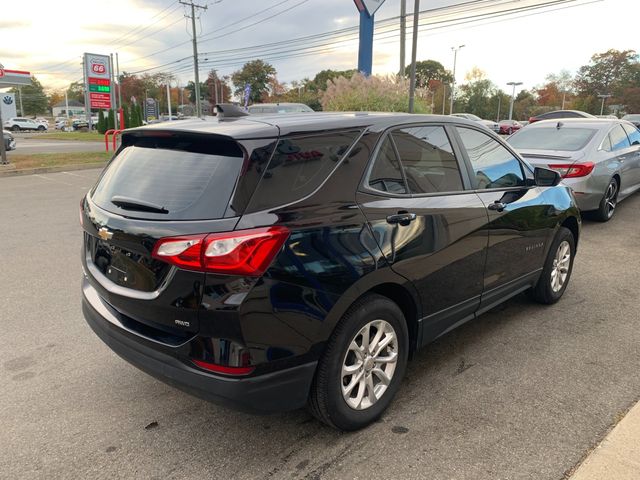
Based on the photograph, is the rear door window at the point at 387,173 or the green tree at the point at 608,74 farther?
the green tree at the point at 608,74

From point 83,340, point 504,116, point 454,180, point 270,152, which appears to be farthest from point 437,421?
point 504,116

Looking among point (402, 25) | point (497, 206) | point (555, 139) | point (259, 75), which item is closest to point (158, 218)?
point (497, 206)

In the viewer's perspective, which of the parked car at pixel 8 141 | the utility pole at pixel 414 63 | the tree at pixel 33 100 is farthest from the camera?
the tree at pixel 33 100

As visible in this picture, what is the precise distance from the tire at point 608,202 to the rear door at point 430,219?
5.46m

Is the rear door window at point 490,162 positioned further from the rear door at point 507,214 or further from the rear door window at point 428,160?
the rear door window at point 428,160

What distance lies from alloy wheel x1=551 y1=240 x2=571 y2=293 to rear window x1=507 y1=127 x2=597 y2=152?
11.3 ft

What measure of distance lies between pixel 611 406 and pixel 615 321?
152 centimetres

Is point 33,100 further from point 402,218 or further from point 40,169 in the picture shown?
point 402,218

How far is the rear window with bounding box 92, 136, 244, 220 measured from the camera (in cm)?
231

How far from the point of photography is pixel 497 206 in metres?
3.56

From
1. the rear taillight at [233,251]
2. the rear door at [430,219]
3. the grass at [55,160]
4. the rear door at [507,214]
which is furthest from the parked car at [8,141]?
the rear taillight at [233,251]

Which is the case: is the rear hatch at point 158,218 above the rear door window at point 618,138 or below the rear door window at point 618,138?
below

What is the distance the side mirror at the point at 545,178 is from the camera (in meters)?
4.09

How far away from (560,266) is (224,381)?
355 cm
